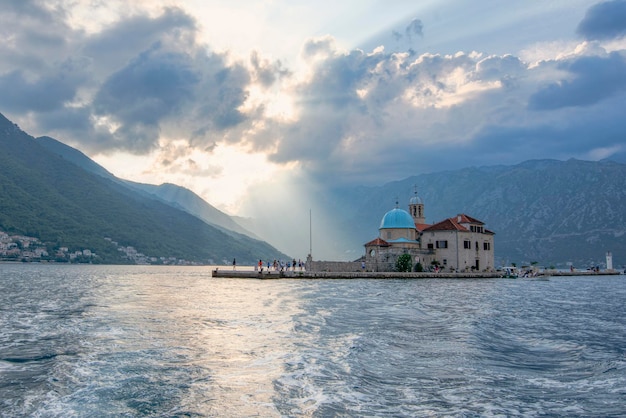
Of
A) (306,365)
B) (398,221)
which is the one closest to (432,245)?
(398,221)

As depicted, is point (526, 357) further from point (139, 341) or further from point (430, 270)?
point (430, 270)

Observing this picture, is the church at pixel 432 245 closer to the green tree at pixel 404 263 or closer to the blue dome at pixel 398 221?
the blue dome at pixel 398 221

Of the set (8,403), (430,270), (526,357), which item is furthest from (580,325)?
(430,270)

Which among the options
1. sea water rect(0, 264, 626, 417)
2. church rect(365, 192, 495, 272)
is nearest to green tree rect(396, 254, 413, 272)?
church rect(365, 192, 495, 272)

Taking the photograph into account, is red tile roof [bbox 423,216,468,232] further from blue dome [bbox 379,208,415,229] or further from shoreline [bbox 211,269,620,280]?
shoreline [bbox 211,269,620,280]

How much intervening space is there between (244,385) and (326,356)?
5295 millimetres

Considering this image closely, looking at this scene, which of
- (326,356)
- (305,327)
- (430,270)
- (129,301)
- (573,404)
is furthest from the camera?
(430,270)

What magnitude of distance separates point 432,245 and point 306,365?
98272 mm

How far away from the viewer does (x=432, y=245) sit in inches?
4473

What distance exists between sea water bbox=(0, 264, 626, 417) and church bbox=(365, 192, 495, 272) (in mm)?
72001

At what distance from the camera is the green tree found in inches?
4131

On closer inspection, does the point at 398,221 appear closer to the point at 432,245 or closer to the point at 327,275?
the point at 432,245

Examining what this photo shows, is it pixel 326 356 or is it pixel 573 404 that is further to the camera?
pixel 326 356

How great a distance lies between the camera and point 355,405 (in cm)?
1416
